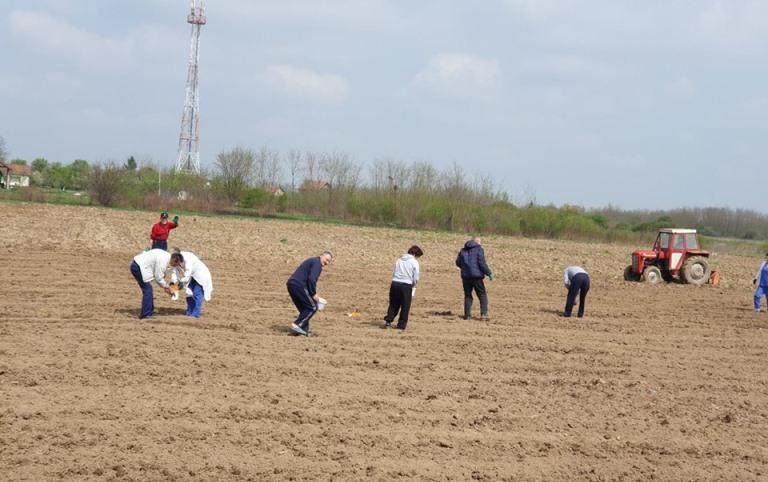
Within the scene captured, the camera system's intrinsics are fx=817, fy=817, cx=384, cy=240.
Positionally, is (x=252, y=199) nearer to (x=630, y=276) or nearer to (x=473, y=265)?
(x=630, y=276)

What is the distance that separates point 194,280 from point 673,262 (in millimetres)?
16249

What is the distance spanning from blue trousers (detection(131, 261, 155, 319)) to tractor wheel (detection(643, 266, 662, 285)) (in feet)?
53.4

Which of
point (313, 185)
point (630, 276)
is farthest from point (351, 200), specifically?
point (630, 276)

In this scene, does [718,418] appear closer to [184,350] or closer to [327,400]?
[327,400]

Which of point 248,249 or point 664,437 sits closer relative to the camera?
point 664,437

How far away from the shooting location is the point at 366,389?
952 centimetres

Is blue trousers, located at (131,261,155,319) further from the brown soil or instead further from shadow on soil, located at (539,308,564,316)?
shadow on soil, located at (539,308,564,316)

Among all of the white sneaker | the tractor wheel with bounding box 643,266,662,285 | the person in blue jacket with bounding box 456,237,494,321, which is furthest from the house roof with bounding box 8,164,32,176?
the white sneaker

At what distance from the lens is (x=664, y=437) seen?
27.6 ft

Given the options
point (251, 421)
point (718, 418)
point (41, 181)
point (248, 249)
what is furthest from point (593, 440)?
point (41, 181)

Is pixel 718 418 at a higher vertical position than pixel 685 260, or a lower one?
Result: lower

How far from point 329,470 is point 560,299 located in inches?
539

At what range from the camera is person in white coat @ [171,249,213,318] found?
1304 centimetres

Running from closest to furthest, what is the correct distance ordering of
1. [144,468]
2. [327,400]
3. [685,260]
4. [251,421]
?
[144,468] < [251,421] < [327,400] < [685,260]
